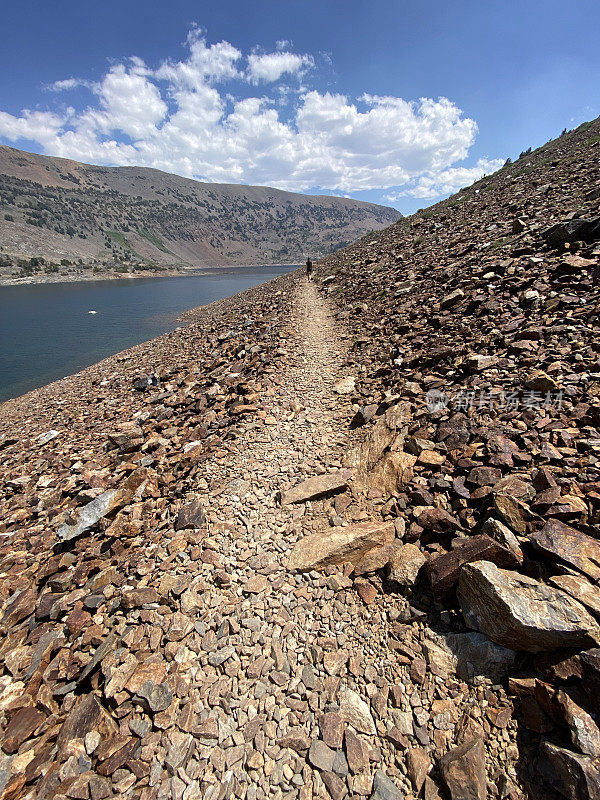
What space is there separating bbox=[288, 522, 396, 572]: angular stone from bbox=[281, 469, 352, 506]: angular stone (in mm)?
1032

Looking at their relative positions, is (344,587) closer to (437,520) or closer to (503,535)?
(437,520)

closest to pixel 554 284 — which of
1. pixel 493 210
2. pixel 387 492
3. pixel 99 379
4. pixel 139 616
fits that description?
pixel 387 492

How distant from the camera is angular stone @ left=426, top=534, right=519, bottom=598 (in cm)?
396

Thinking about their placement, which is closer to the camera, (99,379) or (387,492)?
(387,492)

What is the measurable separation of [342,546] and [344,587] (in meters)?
0.57

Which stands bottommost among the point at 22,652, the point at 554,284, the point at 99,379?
the point at 99,379

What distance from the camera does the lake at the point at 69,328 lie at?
2744cm

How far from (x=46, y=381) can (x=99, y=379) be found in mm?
8000

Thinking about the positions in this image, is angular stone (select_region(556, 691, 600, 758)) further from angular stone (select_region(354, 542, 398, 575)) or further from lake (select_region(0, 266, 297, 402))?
lake (select_region(0, 266, 297, 402))

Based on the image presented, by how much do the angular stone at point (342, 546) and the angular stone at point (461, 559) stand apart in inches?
36.5

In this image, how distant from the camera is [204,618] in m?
4.80

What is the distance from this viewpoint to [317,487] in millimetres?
6695

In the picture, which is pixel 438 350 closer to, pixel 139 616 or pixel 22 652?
pixel 139 616

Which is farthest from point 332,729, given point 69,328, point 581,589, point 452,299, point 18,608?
point 69,328
